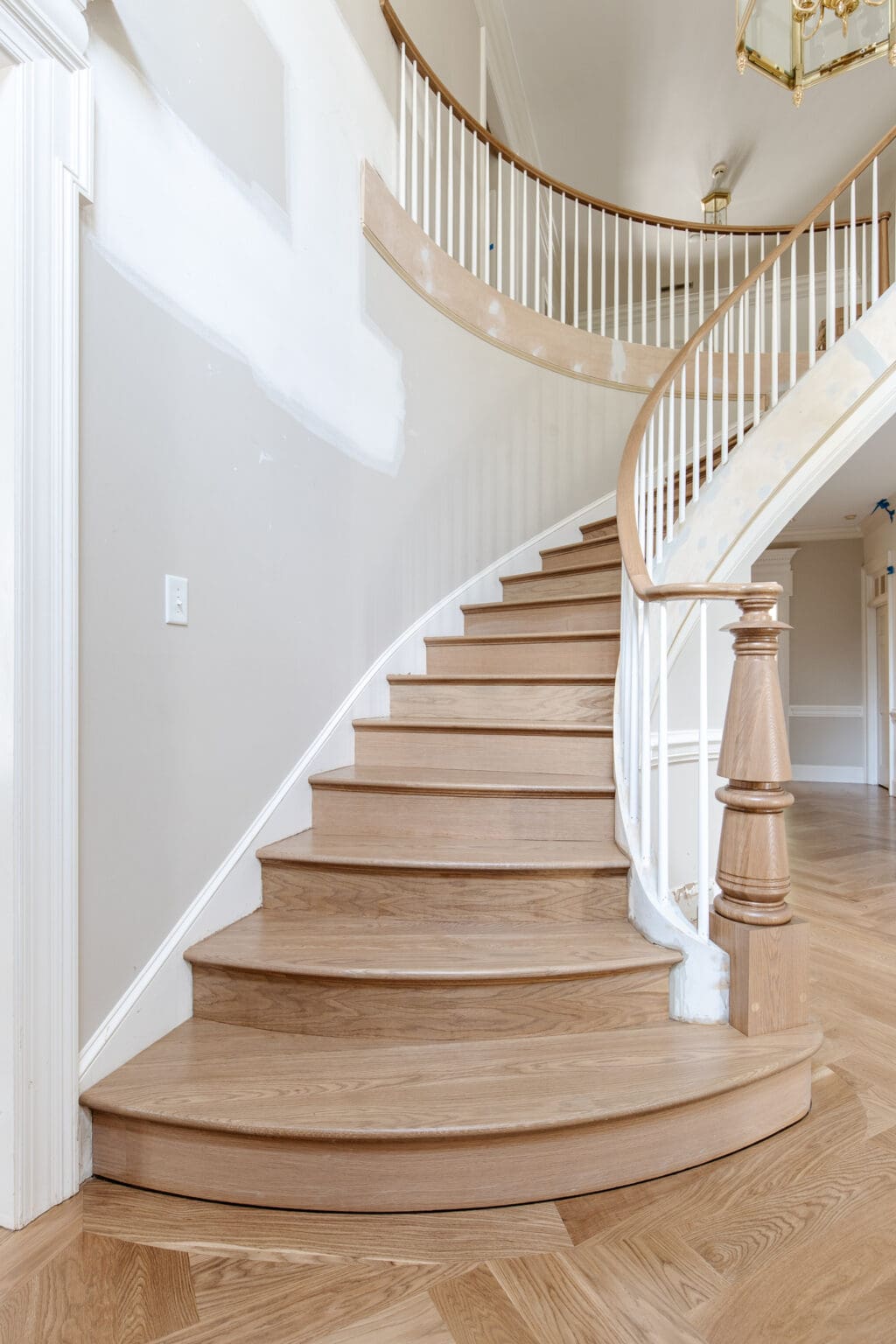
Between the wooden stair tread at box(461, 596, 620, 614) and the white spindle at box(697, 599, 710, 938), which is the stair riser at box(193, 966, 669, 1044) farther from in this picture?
the wooden stair tread at box(461, 596, 620, 614)

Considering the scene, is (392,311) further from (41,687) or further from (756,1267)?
(756,1267)

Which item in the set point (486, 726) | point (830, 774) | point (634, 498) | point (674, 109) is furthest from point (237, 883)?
point (830, 774)

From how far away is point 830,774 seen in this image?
22.8 feet

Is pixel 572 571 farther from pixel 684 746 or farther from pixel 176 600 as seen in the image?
pixel 176 600

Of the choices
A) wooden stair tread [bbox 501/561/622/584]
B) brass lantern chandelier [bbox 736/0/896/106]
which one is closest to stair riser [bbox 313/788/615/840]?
wooden stair tread [bbox 501/561/622/584]

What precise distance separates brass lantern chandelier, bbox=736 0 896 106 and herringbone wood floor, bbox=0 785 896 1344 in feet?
11.2

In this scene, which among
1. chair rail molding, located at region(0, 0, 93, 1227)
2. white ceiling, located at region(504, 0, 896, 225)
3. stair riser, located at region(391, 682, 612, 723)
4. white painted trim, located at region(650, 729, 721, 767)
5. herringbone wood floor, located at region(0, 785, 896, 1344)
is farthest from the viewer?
white ceiling, located at region(504, 0, 896, 225)

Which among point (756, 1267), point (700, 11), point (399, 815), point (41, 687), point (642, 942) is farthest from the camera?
point (700, 11)

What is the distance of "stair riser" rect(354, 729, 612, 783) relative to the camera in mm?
2211

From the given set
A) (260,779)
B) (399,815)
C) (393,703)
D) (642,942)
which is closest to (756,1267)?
(642,942)

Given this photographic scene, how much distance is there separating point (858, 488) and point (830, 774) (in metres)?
2.95

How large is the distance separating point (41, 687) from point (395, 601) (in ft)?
5.71

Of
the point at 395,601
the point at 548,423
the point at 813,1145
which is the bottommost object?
the point at 813,1145

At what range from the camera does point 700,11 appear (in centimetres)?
427
